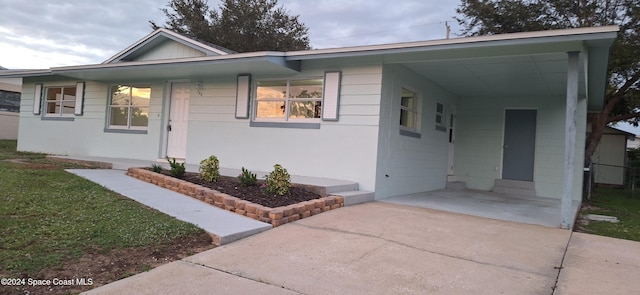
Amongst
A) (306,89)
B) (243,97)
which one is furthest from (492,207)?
(243,97)

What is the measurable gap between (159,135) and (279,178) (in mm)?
5676

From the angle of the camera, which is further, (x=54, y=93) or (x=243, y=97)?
(x=54, y=93)

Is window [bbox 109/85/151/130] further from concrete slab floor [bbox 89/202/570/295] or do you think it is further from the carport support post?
the carport support post

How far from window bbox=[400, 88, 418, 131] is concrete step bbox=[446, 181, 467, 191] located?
2.78 metres

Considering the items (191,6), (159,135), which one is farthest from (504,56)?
(191,6)

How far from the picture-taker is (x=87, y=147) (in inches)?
464

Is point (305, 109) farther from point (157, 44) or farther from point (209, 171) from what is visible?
point (157, 44)

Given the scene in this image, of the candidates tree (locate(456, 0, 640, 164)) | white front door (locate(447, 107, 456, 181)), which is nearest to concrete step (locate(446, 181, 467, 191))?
white front door (locate(447, 107, 456, 181))

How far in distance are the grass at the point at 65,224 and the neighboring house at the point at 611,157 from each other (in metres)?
17.4

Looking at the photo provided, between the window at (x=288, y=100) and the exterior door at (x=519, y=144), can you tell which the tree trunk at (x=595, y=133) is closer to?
the exterior door at (x=519, y=144)

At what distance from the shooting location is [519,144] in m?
10.8

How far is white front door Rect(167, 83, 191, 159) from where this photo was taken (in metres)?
10.2

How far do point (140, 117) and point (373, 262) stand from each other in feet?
30.0

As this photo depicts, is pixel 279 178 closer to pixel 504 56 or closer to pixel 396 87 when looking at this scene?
pixel 396 87
